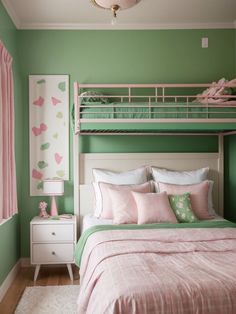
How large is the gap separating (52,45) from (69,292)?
2.66 m

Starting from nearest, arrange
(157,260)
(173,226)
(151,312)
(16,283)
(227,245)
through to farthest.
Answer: (151,312)
(157,260)
(227,245)
(173,226)
(16,283)

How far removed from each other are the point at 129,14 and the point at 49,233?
246 cm

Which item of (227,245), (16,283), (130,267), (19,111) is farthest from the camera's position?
(19,111)

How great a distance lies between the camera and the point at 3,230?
3244mm

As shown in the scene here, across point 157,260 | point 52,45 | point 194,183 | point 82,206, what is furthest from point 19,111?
point 157,260

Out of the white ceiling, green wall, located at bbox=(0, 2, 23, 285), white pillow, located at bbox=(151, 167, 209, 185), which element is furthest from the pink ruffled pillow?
the white ceiling

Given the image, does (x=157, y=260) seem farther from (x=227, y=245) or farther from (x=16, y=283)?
(x=16, y=283)

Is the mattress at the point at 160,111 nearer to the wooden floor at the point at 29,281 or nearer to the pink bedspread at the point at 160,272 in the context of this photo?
the pink bedspread at the point at 160,272

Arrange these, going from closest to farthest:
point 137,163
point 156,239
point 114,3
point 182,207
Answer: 1. point 156,239
2. point 114,3
3. point 182,207
4. point 137,163

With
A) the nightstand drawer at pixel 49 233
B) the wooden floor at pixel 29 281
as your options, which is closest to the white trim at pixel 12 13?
the nightstand drawer at pixel 49 233

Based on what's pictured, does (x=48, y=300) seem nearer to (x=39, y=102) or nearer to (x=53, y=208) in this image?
(x=53, y=208)

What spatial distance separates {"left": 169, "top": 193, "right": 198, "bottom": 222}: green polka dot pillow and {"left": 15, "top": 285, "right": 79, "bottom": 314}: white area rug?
3.93ft

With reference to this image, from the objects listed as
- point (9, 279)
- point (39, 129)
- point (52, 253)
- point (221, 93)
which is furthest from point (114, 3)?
point (9, 279)

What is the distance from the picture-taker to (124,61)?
4059 mm
